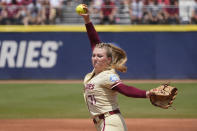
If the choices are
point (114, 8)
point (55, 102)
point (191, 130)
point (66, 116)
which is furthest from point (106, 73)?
point (114, 8)

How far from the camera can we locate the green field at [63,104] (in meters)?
10.7

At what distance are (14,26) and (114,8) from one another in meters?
3.80

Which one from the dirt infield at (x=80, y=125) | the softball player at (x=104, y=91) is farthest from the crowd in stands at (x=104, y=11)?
the softball player at (x=104, y=91)

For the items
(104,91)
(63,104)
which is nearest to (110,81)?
(104,91)

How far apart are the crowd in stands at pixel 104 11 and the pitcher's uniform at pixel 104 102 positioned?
12277 millimetres

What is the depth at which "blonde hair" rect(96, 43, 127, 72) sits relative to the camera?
5340 mm

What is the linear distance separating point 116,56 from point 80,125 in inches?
169

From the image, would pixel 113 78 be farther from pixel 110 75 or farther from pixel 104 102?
pixel 104 102

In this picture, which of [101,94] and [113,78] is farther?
[101,94]

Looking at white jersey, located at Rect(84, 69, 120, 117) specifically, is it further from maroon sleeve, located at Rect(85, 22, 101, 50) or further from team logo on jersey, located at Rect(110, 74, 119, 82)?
maroon sleeve, located at Rect(85, 22, 101, 50)

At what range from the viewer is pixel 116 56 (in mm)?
5461

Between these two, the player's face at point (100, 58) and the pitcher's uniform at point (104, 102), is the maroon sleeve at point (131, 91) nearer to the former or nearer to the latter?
the pitcher's uniform at point (104, 102)

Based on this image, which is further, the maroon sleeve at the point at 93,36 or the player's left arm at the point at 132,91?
the maroon sleeve at the point at 93,36

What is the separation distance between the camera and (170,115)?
10797 mm
